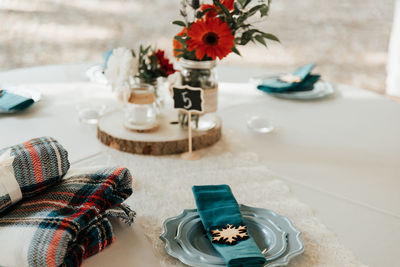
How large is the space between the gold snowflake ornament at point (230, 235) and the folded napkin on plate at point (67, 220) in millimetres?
200

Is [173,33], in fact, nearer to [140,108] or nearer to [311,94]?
[311,94]

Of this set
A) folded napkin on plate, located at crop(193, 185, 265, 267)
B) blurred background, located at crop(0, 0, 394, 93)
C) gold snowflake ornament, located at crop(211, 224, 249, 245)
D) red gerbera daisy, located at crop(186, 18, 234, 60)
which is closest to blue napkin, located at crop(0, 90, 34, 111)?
red gerbera daisy, located at crop(186, 18, 234, 60)

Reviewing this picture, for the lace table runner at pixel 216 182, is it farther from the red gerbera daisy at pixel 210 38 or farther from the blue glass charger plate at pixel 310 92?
the blue glass charger plate at pixel 310 92

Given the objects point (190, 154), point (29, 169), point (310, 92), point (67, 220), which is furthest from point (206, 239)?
point (310, 92)

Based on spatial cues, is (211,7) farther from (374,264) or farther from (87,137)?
(374,264)

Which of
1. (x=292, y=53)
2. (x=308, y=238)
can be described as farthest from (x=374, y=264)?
(x=292, y=53)

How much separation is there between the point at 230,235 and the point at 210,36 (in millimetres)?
604

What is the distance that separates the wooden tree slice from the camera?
4.71 feet

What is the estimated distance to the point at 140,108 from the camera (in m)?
1.52

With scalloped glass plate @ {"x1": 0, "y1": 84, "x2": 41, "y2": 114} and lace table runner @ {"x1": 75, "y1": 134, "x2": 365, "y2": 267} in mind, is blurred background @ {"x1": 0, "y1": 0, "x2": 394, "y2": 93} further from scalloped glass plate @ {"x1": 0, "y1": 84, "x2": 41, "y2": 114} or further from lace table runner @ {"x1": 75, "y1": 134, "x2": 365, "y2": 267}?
lace table runner @ {"x1": 75, "y1": 134, "x2": 365, "y2": 267}

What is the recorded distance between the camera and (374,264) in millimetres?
929

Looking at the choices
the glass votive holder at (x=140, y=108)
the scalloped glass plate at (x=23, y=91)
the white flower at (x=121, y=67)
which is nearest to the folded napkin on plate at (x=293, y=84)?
the glass votive holder at (x=140, y=108)

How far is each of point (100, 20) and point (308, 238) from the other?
478cm

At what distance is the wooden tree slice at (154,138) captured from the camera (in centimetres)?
143
